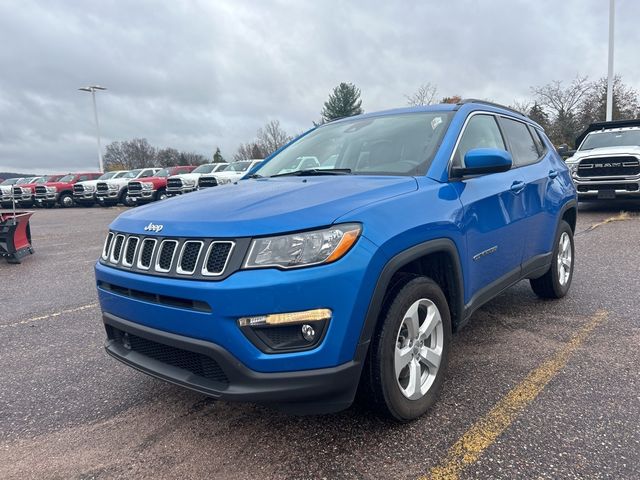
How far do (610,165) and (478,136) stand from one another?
9060 millimetres

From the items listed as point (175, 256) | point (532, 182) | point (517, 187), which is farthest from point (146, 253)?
point (532, 182)

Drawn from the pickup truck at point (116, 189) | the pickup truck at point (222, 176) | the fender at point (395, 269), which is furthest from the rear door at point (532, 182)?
the pickup truck at point (116, 189)

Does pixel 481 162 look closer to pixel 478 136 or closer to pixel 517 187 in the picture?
pixel 478 136

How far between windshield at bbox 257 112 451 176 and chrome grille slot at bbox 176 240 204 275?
129 cm

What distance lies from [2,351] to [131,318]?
90.7 inches

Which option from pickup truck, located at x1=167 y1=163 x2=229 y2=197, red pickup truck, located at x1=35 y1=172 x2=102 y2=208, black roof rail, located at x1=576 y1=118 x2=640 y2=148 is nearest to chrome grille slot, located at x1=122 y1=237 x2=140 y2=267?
black roof rail, located at x1=576 y1=118 x2=640 y2=148

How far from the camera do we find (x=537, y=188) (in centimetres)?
396

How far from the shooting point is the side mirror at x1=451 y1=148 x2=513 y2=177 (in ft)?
9.32

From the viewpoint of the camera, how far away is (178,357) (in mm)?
2340

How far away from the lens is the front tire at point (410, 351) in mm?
2299

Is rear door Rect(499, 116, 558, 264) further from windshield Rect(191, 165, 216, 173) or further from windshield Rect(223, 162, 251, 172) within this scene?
windshield Rect(191, 165, 216, 173)

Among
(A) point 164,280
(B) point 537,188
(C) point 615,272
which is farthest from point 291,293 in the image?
(C) point 615,272

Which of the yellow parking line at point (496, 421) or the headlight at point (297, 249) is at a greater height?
the headlight at point (297, 249)

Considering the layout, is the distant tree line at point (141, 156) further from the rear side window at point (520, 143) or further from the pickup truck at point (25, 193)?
the rear side window at point (520, 143)
